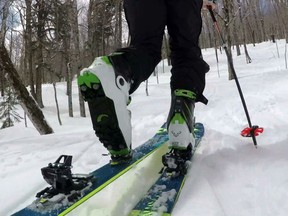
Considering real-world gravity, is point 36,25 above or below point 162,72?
above

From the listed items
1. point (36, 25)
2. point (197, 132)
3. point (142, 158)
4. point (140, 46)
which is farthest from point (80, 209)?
point (36, 25)

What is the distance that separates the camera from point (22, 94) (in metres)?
5.83

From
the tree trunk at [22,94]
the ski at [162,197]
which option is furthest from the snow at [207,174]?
the tree trunk at [22,94]

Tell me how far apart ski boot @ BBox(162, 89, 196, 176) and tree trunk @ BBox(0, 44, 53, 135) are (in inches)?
190

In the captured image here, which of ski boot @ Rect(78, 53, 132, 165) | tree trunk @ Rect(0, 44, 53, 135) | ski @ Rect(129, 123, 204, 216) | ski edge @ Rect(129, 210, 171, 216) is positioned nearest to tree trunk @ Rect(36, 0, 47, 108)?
tree trunk @ Rect(0, 44, 53, 135)

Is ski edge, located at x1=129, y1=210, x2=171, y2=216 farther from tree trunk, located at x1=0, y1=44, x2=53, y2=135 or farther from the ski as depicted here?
tree trunk, located at x1=0, y1=44, x2=53, y2=135

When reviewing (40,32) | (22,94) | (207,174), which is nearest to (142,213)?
(207,174)

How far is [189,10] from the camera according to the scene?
1.59 meters

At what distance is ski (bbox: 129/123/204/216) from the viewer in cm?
109

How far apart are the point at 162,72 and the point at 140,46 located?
2435 cm

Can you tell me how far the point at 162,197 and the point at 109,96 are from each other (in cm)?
42

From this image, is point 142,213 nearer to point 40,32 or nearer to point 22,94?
point 22,94

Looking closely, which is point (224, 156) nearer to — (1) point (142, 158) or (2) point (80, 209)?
(1) point (142, 158)

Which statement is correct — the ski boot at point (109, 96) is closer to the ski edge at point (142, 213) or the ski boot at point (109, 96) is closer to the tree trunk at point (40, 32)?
the ski edge at point (142, 213)
